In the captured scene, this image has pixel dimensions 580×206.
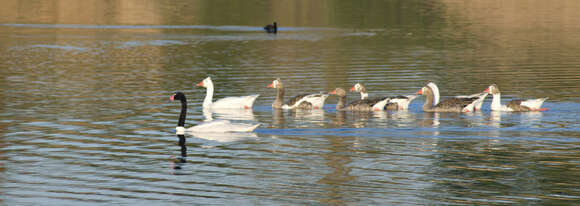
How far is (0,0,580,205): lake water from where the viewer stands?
18312 millimetres

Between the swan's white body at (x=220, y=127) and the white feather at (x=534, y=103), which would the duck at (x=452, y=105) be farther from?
the swan's white body at (x=220, y=127)

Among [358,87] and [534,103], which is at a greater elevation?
[358,87]

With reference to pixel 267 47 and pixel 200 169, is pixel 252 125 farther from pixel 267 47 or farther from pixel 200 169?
pixel 267 47

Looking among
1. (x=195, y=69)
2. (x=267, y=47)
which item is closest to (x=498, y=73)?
(x=195, y=69)

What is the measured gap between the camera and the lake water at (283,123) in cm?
1831

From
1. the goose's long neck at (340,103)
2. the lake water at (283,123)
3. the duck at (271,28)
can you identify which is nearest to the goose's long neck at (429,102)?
the lake water at (283,123)

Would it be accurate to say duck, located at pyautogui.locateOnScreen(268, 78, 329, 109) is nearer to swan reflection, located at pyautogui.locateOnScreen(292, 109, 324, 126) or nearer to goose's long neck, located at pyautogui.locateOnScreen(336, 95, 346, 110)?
swan reflection, located at pyautogui.locateOnScreen(292, 109, 324, 126)

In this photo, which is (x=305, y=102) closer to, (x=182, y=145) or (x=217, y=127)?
(x=217, y=127)

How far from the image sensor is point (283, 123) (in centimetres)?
2775

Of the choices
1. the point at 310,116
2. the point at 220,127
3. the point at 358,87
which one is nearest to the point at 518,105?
the point at 358,87

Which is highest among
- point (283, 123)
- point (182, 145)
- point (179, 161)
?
point (283, 123)

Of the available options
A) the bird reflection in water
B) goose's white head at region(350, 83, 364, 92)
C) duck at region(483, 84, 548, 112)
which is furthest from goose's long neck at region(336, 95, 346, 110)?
the bird reflection in water

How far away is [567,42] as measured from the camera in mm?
61625

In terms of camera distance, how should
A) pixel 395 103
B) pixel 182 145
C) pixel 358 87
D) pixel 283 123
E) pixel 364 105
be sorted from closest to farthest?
pixel 182 145, pixel 283 123, pixel 395 103, pixel 364 105, pixel 358 87
